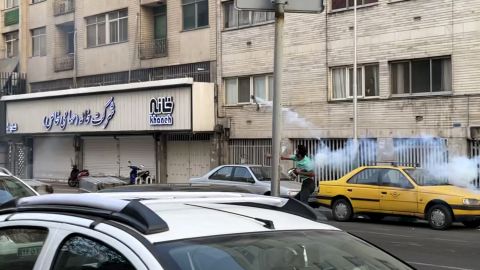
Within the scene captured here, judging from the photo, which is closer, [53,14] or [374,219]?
[374,219]

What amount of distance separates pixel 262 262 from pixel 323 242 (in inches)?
16.6

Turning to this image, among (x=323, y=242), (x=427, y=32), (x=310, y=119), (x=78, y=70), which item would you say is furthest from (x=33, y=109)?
(x=323, y=242)

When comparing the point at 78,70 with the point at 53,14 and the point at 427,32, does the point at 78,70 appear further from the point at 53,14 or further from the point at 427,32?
the point at 427,32

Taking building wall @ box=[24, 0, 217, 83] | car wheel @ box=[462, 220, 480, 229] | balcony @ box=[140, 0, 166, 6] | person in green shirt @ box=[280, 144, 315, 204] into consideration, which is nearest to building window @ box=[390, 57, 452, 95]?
car wheel @ box=[462, 220, 480, 229]

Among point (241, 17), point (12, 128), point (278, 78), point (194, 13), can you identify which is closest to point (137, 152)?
point (194, 13)

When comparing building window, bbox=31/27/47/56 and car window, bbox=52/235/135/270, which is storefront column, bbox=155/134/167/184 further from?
car window, bbox=52/235/135/270

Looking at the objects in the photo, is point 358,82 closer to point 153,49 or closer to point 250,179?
point 250,179

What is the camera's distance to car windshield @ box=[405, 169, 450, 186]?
15.1m

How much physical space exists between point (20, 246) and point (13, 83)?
37861mm

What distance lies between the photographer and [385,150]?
70.0 ft

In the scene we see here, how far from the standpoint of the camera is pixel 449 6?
19.8 meters

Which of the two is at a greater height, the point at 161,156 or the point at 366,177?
the point at 161,156

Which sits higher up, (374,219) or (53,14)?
(53,14)

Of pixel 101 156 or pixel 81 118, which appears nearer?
pixel 81 118
